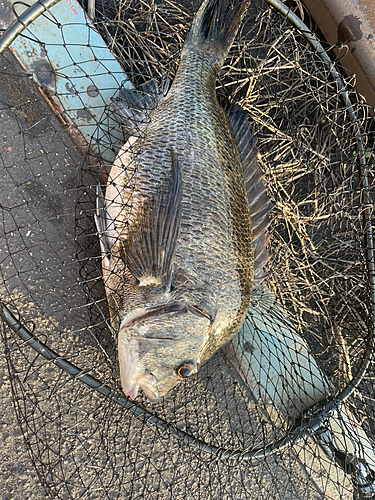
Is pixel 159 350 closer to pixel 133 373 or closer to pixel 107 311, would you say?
pixel 133 373

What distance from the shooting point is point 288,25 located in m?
2.81

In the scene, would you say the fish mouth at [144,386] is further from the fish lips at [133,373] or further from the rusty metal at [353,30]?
the rusty metal at [353,30]

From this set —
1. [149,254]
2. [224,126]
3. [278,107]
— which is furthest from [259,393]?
[278,107]

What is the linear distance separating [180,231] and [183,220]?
2.7 inches

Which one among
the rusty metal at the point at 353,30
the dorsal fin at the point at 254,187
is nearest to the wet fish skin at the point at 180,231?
the dorsal fin at the point at 254,187

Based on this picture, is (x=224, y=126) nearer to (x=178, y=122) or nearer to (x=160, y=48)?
(x=178, y=122)

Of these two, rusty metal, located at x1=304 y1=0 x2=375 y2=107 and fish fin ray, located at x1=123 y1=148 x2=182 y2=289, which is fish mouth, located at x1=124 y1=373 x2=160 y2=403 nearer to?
fish fin ray, located at x1=123 y1=148 x2=182 y2=289

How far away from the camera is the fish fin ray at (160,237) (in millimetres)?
1997

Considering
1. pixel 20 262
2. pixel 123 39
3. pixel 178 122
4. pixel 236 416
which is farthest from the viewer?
pixel 236 416

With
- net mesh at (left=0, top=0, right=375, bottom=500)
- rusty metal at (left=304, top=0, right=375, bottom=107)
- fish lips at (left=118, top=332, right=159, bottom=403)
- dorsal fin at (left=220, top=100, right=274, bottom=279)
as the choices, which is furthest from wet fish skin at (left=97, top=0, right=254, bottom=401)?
rusty metal at (left=304, top=0, right=375, bottom=107)

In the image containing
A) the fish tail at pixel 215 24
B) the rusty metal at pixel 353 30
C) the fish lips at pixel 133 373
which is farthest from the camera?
the rusty metal at pixel 353 30

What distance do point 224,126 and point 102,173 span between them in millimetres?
891

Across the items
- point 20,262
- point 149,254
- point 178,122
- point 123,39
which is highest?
point 123,39

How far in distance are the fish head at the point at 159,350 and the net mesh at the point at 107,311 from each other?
465 millimetres
